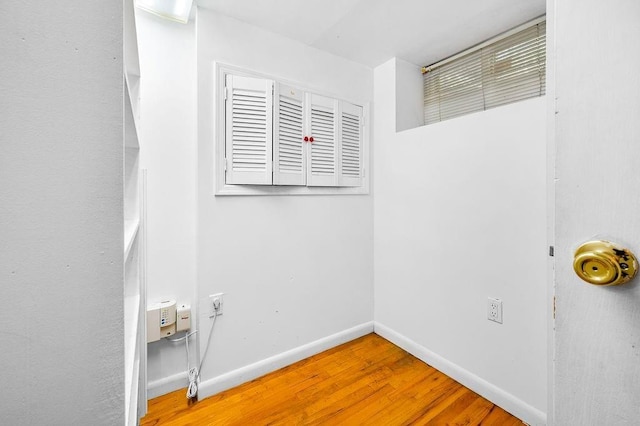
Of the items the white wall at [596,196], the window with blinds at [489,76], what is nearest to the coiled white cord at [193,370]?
the white wall at [596,196]

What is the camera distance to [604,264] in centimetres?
40

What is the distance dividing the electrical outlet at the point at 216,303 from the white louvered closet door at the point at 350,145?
1147mm

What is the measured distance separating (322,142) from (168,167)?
1.02 m

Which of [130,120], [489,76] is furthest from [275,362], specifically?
[489,76]

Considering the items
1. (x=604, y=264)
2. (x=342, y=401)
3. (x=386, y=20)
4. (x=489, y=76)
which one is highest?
(x=386, y=20)

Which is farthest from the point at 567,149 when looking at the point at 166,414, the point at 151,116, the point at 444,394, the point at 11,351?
the point at 166,414

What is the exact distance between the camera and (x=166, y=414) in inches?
56.1

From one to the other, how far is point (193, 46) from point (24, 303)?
64.8 inches

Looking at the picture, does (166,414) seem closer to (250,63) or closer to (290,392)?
(290,392)

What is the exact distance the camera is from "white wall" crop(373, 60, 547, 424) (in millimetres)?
1392

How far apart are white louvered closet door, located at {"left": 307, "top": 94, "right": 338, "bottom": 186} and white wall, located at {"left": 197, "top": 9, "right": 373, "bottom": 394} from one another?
12cm

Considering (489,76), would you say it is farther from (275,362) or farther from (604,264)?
(275,362)

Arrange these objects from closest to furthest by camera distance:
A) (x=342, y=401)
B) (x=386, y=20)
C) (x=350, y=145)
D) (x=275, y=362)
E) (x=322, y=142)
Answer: (x=342, y=401), (x=386, y=20), (x=275, y=362), (x=322, y=142), (x=350, y=145)

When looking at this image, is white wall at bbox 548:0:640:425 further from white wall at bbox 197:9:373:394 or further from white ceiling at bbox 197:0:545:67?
white wall at bbox 197:9:373:394
